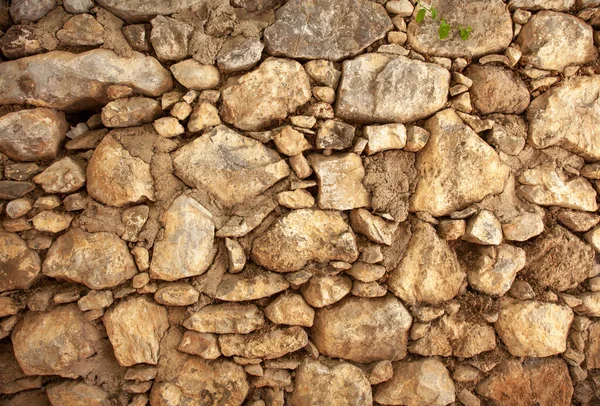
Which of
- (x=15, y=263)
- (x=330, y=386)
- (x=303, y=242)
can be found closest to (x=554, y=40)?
(x=303, y=242)

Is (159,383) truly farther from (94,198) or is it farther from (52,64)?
(52,64)

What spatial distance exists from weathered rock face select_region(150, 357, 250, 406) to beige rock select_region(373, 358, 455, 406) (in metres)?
0.70

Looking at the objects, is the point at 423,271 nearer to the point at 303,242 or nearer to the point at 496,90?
the point at 303,242

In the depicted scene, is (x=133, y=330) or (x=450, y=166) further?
(x=450, y=166)

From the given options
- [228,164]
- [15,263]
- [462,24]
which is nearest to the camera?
[15,263]

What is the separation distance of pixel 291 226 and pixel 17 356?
1.38 metres

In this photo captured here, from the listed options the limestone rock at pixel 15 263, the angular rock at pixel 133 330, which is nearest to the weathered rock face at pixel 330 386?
the angular rock at pixel 133 330

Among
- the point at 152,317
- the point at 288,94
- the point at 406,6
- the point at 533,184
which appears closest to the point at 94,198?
the point at 152,317

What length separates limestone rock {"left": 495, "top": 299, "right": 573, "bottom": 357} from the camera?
216cm

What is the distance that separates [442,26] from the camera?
205 cm

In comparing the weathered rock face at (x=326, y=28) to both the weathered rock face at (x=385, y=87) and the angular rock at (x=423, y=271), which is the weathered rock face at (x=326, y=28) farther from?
the angular rock at (x=423, y=271)

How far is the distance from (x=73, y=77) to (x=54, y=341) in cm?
121

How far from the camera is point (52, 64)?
1955 mm

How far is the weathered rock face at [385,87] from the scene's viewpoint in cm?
207
